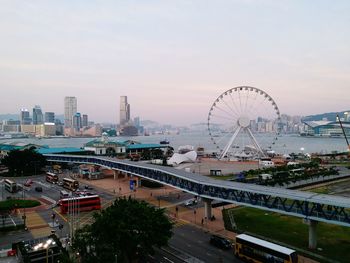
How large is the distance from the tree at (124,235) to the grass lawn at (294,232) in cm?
1283

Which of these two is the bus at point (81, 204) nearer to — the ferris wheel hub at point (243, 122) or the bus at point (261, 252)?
the bus at point (261, 252)

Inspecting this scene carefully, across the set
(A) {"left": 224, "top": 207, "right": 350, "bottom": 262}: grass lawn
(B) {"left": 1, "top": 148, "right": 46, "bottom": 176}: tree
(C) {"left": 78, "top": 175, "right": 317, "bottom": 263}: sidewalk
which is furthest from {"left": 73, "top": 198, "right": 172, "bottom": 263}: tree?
(B) {"left": 1, "top": 148, "right": 46, "bottom": 176}: tree

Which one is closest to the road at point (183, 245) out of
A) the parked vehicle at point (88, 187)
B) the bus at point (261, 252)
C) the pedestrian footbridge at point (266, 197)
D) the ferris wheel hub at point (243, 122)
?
the bus at point (261, 252)

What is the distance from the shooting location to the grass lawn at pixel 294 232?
28.5 m

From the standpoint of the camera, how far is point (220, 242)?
98.5 feet

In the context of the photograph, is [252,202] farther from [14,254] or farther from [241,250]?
[14,254]

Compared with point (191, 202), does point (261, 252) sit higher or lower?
higher

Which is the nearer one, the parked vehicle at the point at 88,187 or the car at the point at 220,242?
the car at the point at 220,242

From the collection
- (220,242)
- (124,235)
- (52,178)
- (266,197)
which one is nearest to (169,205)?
(220,242)

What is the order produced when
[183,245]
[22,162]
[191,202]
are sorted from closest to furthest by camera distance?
[183,245]
[191,202]
[22,162]

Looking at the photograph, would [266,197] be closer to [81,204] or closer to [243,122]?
[81,204]

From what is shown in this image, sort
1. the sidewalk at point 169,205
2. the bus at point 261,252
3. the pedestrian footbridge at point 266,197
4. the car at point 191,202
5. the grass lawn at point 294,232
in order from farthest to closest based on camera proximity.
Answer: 1. the car at point 191,202
2. the sidewalk at point 169,205
3. the grass lawn at point 294,232
4. the pedestrian footbridge at point 266,197
5. the bus at point 261,252

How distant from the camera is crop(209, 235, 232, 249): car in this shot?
1171 inches

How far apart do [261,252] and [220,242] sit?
5.34 meters
